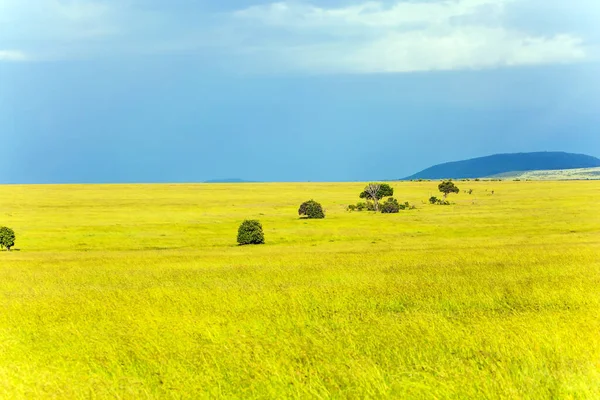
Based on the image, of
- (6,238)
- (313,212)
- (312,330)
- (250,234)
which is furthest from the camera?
(313,212)

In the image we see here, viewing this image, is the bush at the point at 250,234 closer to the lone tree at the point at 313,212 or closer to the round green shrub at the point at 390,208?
the lone tree at the point at 313,212

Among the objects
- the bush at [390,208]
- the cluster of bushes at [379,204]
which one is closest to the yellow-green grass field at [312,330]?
the bush at [390,208]

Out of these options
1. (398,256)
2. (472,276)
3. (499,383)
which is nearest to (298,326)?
(499,383)

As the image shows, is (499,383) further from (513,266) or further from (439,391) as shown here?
(513,266)

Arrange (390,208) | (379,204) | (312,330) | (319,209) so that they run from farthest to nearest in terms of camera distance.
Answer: (379,204)
(390,208)
(319,209)
(312,330)

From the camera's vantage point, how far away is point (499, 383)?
870cm

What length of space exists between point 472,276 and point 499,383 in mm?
13170

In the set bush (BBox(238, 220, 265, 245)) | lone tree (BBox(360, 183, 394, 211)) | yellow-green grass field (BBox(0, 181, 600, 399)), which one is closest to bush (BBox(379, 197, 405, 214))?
lone tree (BBox(360, 183, 394, 211))

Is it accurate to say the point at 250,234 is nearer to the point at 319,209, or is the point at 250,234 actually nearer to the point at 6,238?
the point at 6,238

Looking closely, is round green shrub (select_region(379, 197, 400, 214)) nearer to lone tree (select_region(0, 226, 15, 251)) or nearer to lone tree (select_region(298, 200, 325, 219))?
lone tree (select_region(298, 200, 325, 219))

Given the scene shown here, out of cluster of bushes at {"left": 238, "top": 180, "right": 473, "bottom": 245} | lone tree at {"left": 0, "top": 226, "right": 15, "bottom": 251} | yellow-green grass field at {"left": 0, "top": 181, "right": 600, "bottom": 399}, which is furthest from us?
cluster of bushes at {"left": 238, "top": 180, "right": 473, "bottom": 245}

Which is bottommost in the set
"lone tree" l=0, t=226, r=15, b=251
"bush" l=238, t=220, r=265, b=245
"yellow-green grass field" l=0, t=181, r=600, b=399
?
"yellow-green grass field" l=0, t=181, r=600, b=399

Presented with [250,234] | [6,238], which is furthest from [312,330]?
[6,238]

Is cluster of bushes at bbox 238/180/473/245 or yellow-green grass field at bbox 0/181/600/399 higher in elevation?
cluster of bushes at bbox 238/180/473/245
